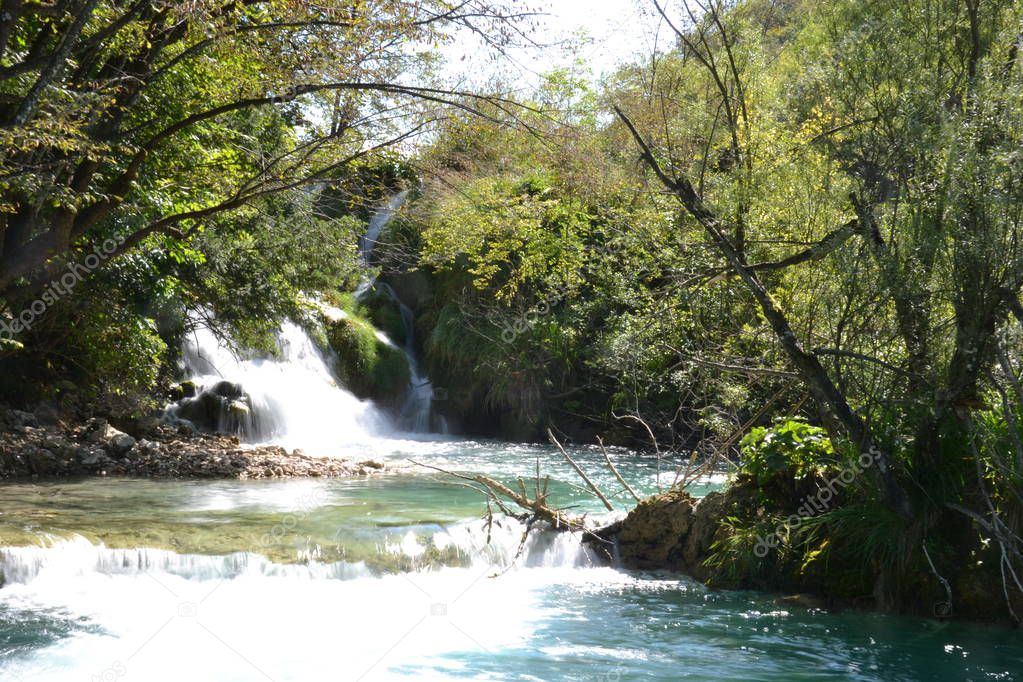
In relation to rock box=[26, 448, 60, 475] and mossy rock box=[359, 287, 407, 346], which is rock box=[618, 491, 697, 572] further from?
mossy rock box=[359, 287, 407, 346]

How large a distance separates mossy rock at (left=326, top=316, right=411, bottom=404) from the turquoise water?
10563 millimetres

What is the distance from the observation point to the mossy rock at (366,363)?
21.8 metres

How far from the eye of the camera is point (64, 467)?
1367 cm

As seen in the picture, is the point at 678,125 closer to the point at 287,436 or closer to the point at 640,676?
the point at 640,676

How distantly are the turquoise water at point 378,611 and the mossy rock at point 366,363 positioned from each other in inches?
416

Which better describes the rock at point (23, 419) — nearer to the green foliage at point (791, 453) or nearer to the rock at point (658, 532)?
the rock at point (658, 532)

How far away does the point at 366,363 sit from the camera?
22.0 metres

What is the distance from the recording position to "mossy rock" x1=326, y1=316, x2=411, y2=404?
21.8 m

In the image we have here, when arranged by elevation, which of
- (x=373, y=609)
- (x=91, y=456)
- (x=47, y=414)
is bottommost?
(x=373, y=609)

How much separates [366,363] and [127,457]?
8164 millimetres

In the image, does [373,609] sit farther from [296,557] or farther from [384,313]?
[384,313]

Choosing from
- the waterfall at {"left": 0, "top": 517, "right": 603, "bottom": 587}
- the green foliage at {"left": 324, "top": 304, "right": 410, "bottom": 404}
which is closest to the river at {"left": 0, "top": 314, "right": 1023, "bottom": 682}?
the waterfall at {"left": 0, "top": 517, "right": 603, "bottom": 587}

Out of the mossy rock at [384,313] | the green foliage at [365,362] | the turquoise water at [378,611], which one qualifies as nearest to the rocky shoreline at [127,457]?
the turquoise water at [378,611]

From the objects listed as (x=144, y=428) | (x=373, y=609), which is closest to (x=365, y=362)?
(x=144, y=428)
